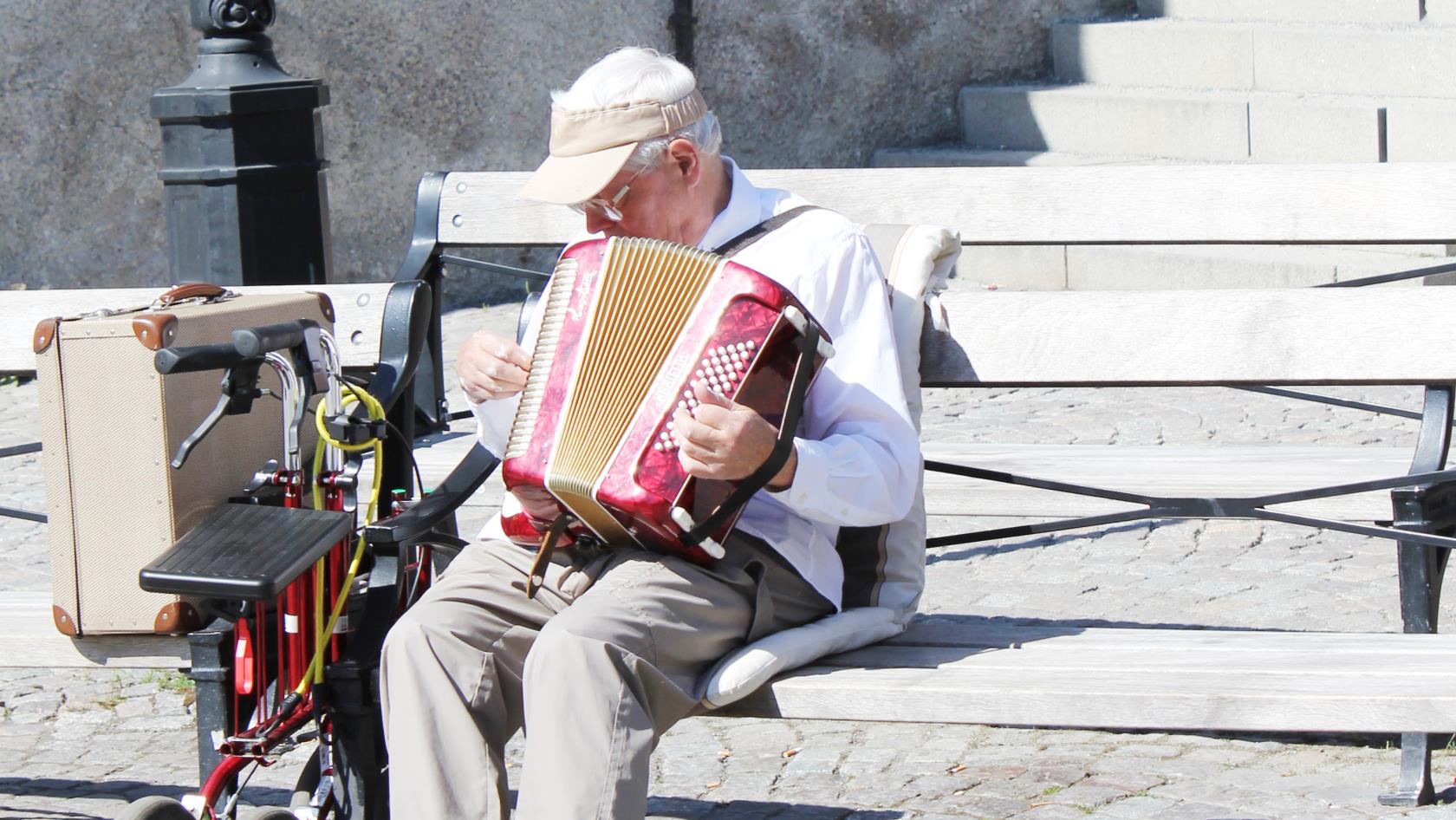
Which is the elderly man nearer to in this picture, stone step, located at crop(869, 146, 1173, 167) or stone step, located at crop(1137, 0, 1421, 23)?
stone step, located at crop(869, 146, 1173, 167)

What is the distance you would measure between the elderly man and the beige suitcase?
418mm

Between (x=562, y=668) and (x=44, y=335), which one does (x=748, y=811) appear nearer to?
(x=562, y=668)

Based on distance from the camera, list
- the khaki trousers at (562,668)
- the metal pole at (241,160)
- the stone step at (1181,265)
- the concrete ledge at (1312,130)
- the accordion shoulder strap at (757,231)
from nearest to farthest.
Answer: the khaki trousers at (562,668) → the accordion shoulder strap at (757,231) → the metal pole at (241,160) → the stone step at (1181,265) → the concrete ledge at (1312,130)

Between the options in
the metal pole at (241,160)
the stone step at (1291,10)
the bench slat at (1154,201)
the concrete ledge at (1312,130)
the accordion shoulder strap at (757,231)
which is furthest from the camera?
the stone step at (1291,10)

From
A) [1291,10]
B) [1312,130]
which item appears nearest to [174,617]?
[1312,130]

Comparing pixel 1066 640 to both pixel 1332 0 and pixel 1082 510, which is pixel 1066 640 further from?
pixel 1332 0

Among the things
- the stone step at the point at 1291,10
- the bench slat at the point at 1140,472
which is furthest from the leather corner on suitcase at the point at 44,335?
the stone step at the point at 1291,10

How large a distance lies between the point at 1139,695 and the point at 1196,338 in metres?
0.92

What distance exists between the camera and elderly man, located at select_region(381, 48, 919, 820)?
8.25ft

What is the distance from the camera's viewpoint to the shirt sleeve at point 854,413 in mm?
2717

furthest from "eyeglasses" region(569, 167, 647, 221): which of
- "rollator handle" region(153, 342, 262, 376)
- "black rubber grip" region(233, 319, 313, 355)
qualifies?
"rollator handle" region(153, 342, 262, 376)

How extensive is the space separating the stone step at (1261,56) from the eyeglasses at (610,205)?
5835 millimetres

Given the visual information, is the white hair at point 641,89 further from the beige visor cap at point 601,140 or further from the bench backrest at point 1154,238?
the bench backrest at point 1154,238

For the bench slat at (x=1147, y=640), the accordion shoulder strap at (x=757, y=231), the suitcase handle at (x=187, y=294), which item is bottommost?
the bench slat at (x=1147, y=640)
